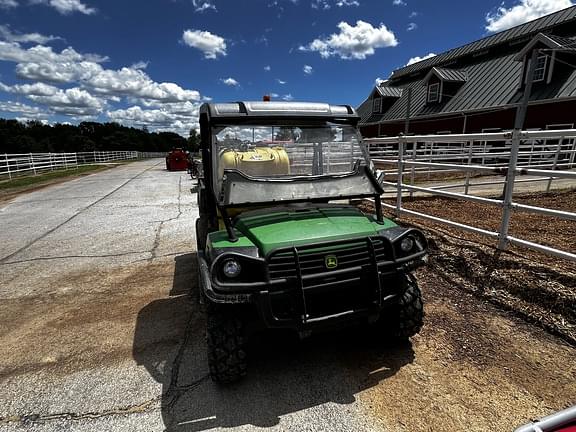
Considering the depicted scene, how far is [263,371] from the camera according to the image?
2.55 meters

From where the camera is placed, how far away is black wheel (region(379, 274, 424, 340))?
8.48ft

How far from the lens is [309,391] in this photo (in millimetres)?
2342

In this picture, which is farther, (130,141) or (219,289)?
(130,141)

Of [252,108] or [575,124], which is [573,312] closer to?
[252,108]

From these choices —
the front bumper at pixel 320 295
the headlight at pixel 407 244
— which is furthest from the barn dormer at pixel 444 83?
the front bumper at pixel 320 295

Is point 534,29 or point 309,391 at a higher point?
point 534,29

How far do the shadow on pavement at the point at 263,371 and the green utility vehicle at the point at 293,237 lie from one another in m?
0.18

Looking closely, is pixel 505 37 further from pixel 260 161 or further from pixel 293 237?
pixel 293 237

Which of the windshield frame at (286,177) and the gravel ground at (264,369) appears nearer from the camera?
the gravel ground at (264,369)

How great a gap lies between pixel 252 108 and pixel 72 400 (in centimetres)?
249

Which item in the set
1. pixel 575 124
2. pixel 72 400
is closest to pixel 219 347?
pixel 72 400

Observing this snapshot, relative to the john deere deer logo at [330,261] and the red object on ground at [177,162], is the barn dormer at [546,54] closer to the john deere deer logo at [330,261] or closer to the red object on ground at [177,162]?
the red object on ground at [177,162]

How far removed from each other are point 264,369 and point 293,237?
107 centimetres

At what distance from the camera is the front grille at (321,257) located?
7.18 feet
